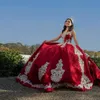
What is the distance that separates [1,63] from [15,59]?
1.55ft

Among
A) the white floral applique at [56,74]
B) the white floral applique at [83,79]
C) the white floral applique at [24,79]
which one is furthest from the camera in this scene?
the white floral applique at [24,79]

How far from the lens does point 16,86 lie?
8.44 m

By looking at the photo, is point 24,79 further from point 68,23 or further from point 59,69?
point 68,23

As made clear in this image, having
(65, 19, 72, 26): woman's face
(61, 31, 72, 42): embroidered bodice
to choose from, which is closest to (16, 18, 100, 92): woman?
(61, 31, 72, 42): embroidered bodice

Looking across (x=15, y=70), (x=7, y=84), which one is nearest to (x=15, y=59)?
(x=15, y=70)

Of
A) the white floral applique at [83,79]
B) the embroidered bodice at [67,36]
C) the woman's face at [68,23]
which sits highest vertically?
the woman's face at [68,23]

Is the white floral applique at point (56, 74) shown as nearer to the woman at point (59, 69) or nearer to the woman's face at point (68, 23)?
the woman at point (59, 69)

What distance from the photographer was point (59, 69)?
801 cm

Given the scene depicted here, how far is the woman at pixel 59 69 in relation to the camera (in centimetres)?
796

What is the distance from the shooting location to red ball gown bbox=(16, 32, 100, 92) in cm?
796

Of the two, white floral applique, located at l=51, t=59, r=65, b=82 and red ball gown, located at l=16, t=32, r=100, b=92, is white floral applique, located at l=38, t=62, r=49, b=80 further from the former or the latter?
white floral applique, located at l=51, t=59, r=65, b=82

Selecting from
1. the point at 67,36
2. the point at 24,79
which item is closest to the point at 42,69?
the point at 24,79

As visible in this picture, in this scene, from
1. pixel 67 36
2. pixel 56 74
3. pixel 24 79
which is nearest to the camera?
pixel 56 74

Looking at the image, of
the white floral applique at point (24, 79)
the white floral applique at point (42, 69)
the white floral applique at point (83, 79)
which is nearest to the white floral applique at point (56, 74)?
the white floral applique at point (42, 69)
